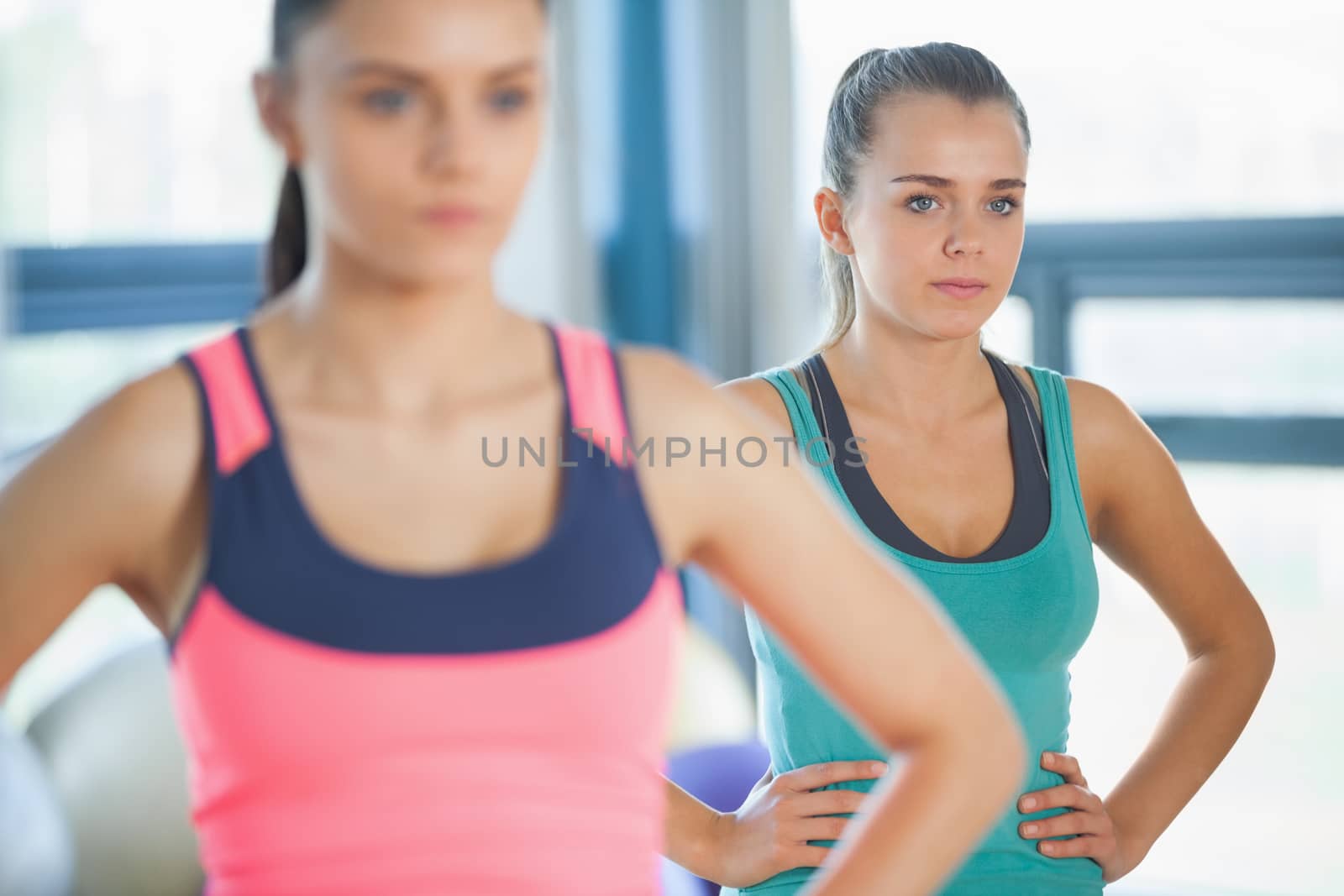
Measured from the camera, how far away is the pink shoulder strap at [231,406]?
76cm

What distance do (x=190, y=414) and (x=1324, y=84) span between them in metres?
2.71

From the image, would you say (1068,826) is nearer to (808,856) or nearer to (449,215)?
(808,856)

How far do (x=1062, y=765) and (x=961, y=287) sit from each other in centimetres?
49

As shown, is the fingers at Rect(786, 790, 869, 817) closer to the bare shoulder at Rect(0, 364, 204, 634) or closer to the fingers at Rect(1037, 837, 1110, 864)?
the fingers at Rect(1037, 837, 1110, 864)

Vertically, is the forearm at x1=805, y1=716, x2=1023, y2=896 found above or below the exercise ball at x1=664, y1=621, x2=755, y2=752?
above

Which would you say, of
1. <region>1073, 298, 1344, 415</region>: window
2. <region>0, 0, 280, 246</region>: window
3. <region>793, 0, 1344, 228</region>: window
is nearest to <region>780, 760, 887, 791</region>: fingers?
<region>0, 0, 280, 246</region>: window

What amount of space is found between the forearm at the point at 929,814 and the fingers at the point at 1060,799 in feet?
1.83

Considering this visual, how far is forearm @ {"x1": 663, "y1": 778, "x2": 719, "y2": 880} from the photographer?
146cm

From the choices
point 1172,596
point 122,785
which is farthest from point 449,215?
point 122,785

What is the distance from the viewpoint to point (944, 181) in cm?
149

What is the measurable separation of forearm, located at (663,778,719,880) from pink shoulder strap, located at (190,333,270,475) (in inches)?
31.3

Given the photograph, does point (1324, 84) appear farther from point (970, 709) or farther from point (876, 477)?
point (970, 709)

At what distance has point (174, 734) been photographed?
220 centimetres

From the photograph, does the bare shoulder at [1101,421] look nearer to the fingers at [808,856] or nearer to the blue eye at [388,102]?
the fingers at [808,856]
